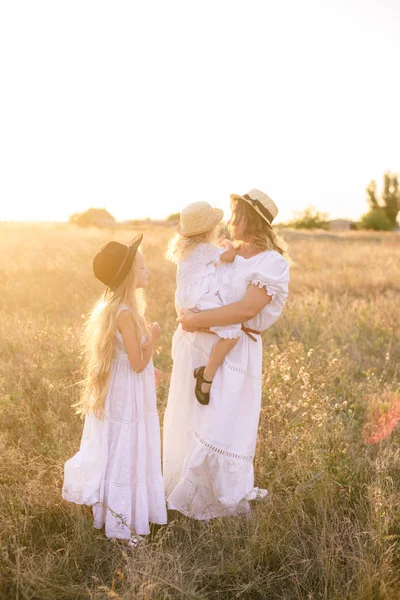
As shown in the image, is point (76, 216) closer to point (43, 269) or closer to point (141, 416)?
point (43, 269)

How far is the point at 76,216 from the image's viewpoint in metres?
35.4

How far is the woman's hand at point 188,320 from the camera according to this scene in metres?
3.14

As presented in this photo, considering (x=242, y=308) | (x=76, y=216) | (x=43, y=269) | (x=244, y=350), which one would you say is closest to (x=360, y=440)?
(x=244, y=350)

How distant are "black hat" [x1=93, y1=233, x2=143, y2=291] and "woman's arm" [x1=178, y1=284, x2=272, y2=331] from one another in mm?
519

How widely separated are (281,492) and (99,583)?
4.34 feet

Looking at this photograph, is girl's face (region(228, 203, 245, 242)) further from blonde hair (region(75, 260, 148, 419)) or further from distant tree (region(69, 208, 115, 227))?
distant tree (region(69, 208, 115, 227))

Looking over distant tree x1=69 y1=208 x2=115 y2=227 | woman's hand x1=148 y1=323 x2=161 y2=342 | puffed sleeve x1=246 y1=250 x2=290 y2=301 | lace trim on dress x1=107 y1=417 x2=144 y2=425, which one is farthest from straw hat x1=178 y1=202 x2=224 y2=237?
distant tree x1=69 y1=208 x2=115 y2=227

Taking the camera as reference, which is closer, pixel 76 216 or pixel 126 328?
pixel 126 328

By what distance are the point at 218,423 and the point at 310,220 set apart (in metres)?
52.9

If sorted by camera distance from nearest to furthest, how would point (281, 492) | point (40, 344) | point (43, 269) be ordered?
1. point (281, 492)
2. point (40, 344)
3. point (43, 269)

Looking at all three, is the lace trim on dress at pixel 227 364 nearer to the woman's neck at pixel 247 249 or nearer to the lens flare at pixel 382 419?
the woman's neck at pixel 247 249

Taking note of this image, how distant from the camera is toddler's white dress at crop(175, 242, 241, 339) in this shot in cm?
312

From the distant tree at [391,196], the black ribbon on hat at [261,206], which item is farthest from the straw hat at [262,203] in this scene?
the distant tree at [391,196]

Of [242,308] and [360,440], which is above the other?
[242,308]
